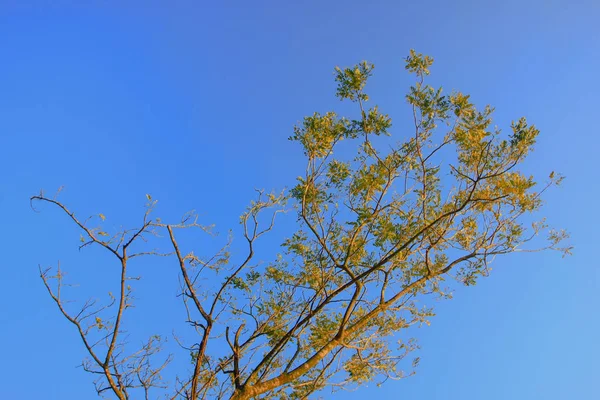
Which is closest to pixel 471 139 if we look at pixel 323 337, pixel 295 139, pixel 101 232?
pixel 295 139

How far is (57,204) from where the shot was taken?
16.8 ft

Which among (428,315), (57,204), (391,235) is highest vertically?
(57,204)

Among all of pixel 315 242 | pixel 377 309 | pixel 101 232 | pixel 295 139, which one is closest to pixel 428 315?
pixel 377 309

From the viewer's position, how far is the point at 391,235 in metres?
7.18

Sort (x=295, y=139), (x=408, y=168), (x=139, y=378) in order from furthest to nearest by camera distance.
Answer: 1. (x=408, y=168)
2. (x=295, y=139)
3. (x=139, y=378)

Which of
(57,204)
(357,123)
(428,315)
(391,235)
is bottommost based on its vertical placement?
(428,315)

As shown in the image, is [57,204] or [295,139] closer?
[57,204]

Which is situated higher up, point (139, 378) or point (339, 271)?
point (339, 271)

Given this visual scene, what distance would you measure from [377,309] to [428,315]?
1234mm

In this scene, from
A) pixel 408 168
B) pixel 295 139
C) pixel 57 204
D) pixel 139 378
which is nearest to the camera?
pixel 57 204

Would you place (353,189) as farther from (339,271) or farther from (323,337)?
(323,337)

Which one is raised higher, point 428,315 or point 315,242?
point 315,242

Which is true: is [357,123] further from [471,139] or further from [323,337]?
[323,337]

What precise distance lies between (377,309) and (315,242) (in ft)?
4.96
